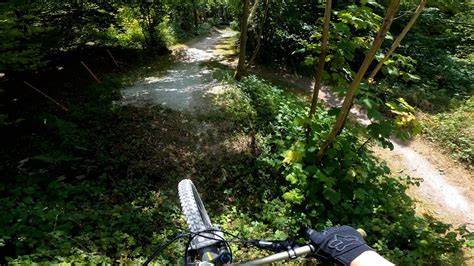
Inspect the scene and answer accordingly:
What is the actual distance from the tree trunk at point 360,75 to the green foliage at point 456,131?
6.17 m

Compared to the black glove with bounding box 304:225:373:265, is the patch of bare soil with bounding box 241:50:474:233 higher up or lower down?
lower down

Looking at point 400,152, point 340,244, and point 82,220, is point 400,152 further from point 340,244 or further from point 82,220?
point 82,220

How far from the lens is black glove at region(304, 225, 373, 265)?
6.49ft

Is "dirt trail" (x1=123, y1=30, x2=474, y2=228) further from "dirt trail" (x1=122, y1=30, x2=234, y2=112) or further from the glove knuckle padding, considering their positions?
the glove knuckle padding

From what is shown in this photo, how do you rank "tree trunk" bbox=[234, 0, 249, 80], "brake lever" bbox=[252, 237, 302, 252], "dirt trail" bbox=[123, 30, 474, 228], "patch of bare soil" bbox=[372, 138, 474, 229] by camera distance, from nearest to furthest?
"brake lever" bbox=[252, 237, 302, 252]
"patch of bare soil" bbox=[372, 138, 474, 229]
"dirt trail" bbox=[123, 30, 474, 228]
"tree trunk" bbox=[234, 0, 249, 80]

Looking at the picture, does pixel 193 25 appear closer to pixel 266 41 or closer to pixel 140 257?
pixel 266 41

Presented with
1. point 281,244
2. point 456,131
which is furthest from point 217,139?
point 456,131

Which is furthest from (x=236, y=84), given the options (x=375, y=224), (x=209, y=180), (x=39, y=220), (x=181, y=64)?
(x=39, y=220)

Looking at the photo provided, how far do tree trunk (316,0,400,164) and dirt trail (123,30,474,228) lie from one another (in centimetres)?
358

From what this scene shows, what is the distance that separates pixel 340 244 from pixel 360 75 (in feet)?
9.97

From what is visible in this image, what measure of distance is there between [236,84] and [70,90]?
5.12 meters

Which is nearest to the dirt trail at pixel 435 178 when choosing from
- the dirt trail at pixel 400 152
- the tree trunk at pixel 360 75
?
the dirt trail at pixel 400 152

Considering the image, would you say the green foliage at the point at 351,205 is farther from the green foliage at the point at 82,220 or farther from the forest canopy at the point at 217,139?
the green foliage at the point at 82,220

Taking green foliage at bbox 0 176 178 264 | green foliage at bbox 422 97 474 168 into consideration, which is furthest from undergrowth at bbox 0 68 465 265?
green foliage at bbox 422 97 474 168
